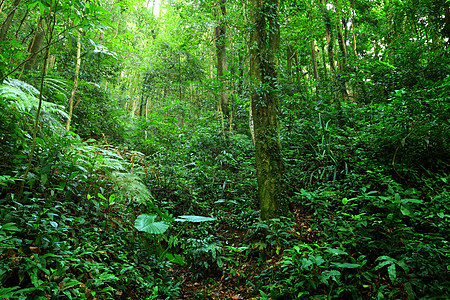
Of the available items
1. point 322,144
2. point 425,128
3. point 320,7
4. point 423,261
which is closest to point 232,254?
point 423,261

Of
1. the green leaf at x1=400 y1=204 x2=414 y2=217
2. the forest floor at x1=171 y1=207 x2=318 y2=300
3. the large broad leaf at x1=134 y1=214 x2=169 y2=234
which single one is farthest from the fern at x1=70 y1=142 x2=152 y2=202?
the green leaf at x1=400 y1=204 x2=414 y2=217

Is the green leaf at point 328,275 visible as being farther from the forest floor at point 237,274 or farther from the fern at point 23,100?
the fern at point 23,100

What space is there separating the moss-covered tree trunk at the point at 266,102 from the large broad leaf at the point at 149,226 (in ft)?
6.56

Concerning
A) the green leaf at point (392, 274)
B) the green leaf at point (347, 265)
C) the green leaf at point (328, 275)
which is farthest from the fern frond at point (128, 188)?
the green leaf at point (392, 274)

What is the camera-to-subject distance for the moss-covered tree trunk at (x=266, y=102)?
4188 millimetres

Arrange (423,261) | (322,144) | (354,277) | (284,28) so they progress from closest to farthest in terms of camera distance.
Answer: (423,261) → (354,277) → (322,144) → (284,28)

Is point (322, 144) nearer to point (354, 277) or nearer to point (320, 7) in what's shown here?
point (354, 277)

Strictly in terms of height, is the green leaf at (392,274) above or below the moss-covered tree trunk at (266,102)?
below

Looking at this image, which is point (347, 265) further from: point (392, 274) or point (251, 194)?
point (251, 194)

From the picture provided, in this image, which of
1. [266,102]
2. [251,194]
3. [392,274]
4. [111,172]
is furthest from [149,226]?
[251,194]

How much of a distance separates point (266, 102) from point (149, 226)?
9.38ft

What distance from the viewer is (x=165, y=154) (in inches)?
271

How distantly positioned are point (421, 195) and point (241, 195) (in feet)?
10.4

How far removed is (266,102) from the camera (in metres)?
4.38
